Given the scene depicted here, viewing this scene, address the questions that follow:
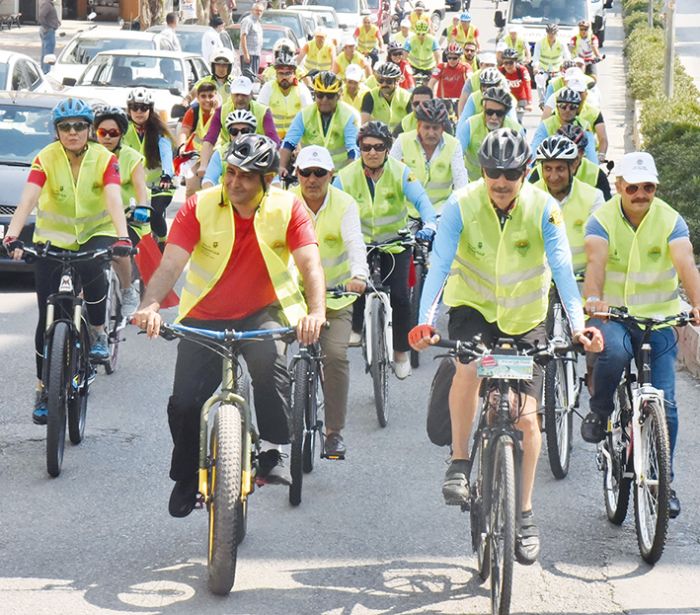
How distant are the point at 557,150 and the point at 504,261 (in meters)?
2.31

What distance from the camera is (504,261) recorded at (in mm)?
6961

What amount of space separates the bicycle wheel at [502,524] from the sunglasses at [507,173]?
4.04 feet

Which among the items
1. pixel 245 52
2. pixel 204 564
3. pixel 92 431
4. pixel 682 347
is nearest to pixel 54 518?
pixel 204 564

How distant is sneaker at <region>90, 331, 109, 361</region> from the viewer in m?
9.12

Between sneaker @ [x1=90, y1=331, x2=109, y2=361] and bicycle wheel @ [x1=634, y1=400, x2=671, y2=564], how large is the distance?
11.1 ft

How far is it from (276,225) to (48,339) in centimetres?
204

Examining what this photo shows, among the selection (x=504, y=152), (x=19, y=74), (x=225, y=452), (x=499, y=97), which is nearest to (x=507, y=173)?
(x=504, y=152)

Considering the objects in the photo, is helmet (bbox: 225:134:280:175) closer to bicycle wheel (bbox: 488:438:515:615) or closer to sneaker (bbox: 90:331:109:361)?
bicycle wheel (bbox: 488:438:515:615)

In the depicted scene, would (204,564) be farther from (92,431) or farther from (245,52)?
(245,52)

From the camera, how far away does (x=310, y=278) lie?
22.5ft

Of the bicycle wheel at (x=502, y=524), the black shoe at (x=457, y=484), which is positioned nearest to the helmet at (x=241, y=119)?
the black shoe at (x=457, y=484)

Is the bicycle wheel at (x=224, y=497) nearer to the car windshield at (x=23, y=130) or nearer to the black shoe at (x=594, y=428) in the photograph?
the black shoe at (x=594, y=428)

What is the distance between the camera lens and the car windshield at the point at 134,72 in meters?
22.1

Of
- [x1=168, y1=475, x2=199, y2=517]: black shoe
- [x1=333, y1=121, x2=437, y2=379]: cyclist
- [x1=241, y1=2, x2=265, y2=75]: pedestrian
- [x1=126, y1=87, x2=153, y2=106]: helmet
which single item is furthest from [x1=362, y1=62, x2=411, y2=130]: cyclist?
[x1=241, y1=2, x2=265, y2=75]: pedestrian
